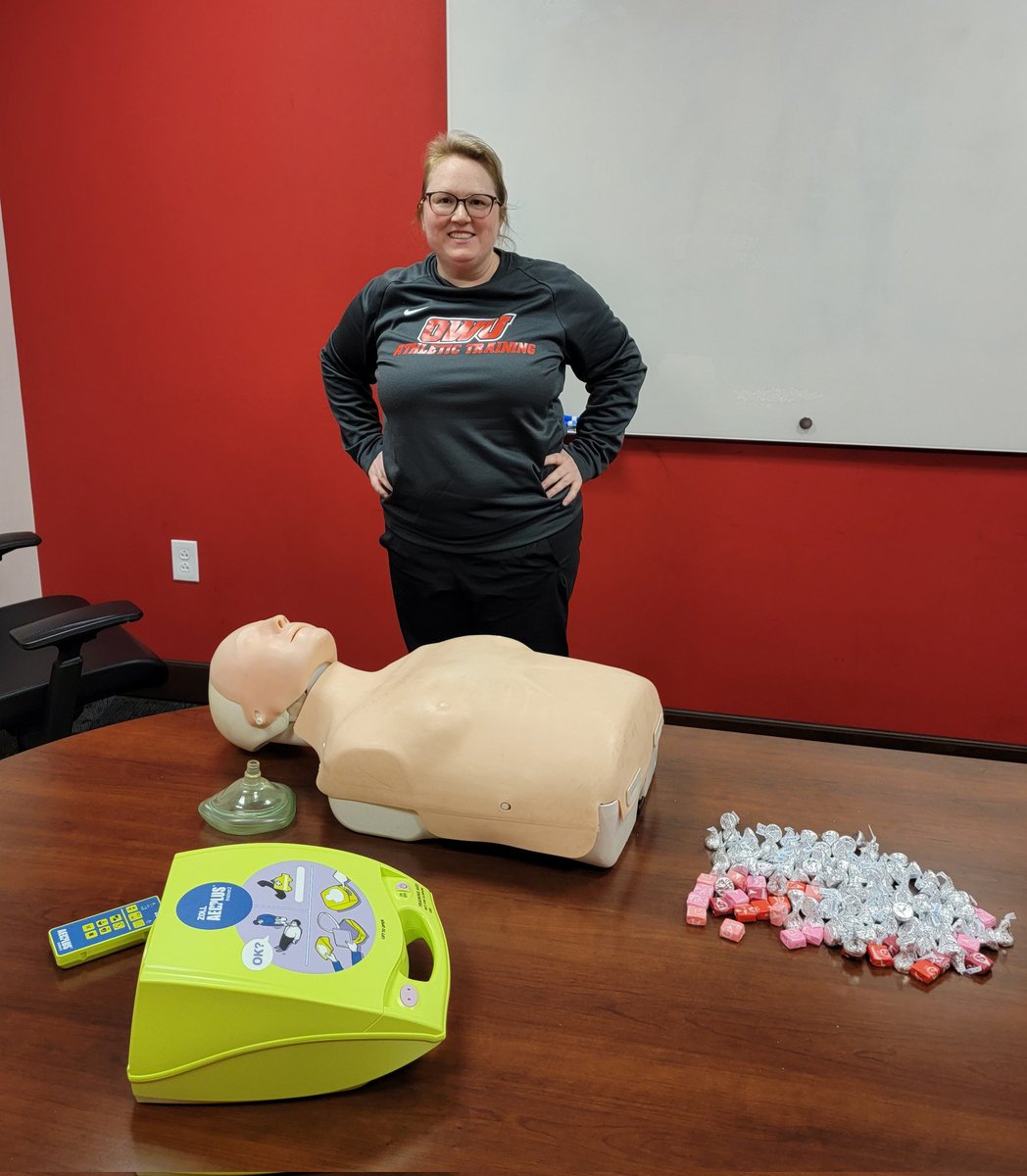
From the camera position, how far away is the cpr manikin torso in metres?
1.03

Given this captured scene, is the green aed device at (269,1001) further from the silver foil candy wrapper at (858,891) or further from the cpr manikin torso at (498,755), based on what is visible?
the silver foil candy wrapper at (858,891)

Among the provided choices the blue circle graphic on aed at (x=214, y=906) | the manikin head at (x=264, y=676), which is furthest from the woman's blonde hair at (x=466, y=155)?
the blue circle graphic on aed at (x=214, y=906)

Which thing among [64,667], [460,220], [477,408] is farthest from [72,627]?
[460,220]

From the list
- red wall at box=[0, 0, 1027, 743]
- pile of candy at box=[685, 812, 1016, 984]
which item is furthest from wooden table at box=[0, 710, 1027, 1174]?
red wall at box=[0, 0, 1027, 743]

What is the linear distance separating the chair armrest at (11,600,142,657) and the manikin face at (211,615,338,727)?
65cm

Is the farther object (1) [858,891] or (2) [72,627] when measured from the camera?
(2) [72,627]

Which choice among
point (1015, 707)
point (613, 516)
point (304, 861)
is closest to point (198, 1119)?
point (304, 861)

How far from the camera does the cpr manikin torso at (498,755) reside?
1025 millimetres

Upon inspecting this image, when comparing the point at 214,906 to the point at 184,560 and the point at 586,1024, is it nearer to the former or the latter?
the point at 586,1024

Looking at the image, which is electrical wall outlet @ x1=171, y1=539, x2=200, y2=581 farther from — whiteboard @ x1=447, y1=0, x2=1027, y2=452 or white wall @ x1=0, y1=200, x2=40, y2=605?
whiteboard @ x1=447, y1=0, x2=1027, y2=452

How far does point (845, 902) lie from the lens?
3.25ft

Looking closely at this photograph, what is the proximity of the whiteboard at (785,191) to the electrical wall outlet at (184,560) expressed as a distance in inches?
51.9

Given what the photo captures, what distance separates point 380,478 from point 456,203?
505 millimetres

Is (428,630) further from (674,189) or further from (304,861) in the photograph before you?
(674,189)
